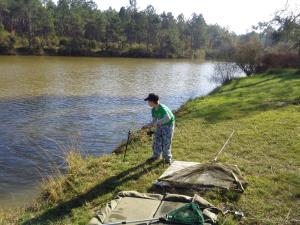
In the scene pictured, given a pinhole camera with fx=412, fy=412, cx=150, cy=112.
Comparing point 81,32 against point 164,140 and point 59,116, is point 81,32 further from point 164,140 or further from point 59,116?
point 164,140

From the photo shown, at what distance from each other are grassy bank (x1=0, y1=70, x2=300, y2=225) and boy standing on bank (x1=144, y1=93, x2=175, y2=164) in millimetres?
378

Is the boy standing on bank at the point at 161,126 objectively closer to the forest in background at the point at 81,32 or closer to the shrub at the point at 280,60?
the shrub at the point at 280,60

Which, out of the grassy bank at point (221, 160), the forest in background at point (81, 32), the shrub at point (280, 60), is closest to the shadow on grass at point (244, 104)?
the grassy bank at point (221, 160)

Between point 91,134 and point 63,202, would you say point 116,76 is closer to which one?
point 91,134

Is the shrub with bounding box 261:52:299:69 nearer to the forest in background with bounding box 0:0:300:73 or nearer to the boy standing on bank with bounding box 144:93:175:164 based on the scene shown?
the forest in background with bounding box 0:0:300:73

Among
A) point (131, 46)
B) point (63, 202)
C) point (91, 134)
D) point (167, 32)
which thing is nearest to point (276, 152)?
point (63, 202)

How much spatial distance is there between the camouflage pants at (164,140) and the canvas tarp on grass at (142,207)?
216 cm

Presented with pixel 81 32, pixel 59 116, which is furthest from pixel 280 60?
pixel 81 32

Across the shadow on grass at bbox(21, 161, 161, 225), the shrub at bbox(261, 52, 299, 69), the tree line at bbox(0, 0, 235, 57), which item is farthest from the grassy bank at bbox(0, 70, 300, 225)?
the tree line at bbox(0, 0, 235, 57)

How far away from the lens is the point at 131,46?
295 ft

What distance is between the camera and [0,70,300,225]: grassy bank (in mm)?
7406

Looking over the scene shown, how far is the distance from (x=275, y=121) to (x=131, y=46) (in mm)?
76862

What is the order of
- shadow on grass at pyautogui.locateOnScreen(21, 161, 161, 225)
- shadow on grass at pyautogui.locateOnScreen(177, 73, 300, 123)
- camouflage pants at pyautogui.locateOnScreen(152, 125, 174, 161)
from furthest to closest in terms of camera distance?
shadow on grass at pyautogui.locateOnScreen(177, 73, 300, 123), camouflage pants at pyautogui.locateOnScreen(152, 125, 174, 161), shadow on grass at pyautogui.locateOnScreen(21, 161, 161, 225)

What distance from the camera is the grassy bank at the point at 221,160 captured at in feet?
24.3
